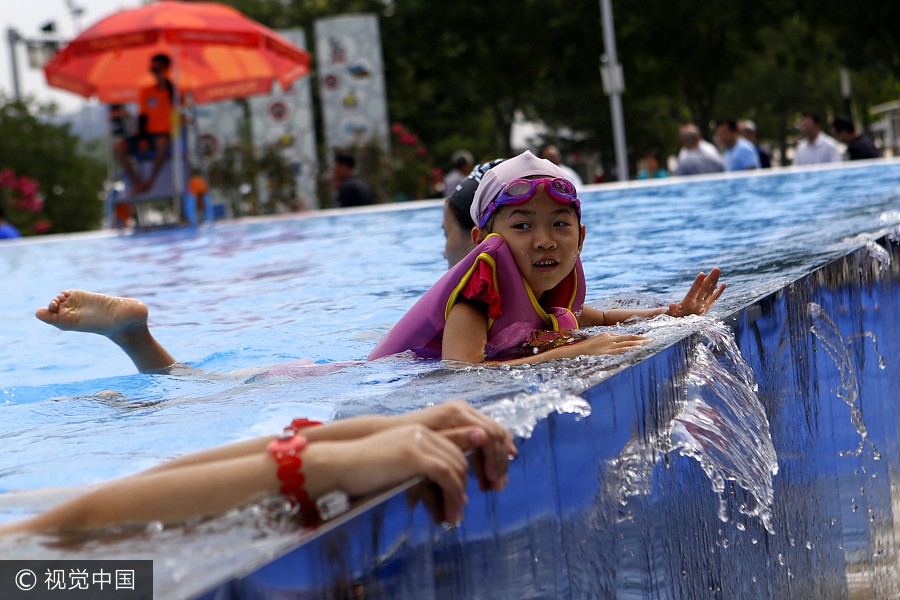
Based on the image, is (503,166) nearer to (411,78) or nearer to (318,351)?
(318,351)

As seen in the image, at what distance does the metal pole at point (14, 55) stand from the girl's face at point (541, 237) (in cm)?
2046

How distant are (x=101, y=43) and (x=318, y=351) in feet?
33.5

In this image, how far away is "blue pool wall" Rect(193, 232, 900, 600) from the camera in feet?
5.20

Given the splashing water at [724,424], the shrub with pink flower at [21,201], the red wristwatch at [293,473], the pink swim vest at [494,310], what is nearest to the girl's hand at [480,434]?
the red wristwatch at [293,473]

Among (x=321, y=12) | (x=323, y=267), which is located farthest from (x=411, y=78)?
(x=323, y=267)

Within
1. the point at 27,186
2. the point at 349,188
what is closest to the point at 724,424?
the point at 349,188

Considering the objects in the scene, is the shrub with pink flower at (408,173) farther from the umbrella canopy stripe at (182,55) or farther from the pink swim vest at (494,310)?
the pink swim vest at (494,310)

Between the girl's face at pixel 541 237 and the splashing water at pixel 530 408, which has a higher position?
the girl's face at pixel 541 237

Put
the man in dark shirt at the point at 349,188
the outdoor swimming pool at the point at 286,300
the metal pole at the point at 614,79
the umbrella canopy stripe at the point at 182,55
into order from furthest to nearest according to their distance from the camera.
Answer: the metal pole at the point at 614,79
the umbrella canopy stripe at the point at 182,55
the man in dark shirt at the point at 349,188
the outdoor swimming pool at the point at 286,300

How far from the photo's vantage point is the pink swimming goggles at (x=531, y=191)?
3.21 metres

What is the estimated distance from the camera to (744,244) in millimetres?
6094

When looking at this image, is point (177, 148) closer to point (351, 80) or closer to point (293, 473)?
point (351, 80)

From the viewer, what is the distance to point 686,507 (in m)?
2.54

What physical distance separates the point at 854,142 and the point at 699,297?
35.3ft
